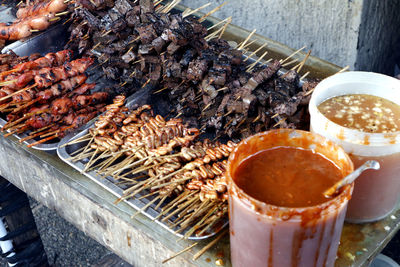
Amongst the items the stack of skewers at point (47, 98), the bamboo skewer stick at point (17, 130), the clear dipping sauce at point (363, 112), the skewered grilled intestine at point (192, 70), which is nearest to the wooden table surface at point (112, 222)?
the bamboo skewer stick at point (17, 130)

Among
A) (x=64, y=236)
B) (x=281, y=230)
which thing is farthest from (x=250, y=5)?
(x=281, y=230)

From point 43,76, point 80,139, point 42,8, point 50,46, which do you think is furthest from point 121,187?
point 42,8

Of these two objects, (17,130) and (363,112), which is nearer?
(363,112)

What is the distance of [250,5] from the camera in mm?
5547

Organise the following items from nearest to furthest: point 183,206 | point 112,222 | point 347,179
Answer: point 347,179 → point 183,206 → point 112,222

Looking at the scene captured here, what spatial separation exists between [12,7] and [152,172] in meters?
3.60

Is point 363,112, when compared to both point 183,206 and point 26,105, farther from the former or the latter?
point 26,105

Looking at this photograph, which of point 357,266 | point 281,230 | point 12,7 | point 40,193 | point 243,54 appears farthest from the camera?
point 12,7

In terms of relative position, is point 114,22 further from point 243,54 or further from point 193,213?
point 193,213

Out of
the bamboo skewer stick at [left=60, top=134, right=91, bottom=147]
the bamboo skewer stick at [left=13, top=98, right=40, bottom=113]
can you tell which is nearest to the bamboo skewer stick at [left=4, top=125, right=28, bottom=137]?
the bamboo skewer stick at [left=13, top=98, right=40, bottom=113]

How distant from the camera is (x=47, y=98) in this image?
3863 mm

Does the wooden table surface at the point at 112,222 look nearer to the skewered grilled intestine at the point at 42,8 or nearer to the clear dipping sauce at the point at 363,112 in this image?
the clear dipping sauce at the point at 363,112

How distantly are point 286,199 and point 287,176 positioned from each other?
128mm

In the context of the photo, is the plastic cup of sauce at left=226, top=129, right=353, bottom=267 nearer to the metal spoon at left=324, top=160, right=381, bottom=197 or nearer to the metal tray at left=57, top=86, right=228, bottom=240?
the metal spoon at left=324, top=160, right=381, bottom=197
